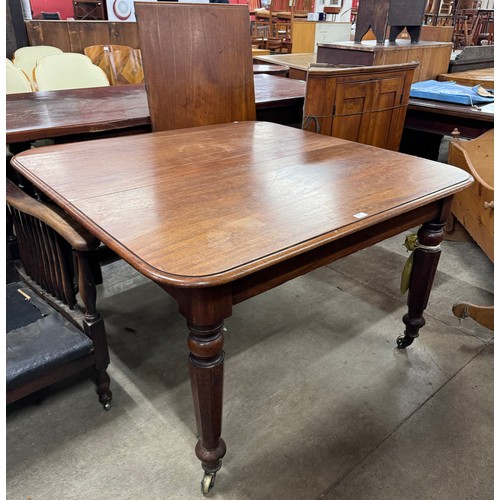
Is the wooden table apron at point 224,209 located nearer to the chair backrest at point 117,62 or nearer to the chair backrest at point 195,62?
the chair backrest at point 195,62

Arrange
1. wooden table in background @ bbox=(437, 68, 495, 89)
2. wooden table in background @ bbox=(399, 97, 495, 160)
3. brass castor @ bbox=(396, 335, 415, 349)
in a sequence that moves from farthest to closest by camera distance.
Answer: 1. wooden table in background @ bbox=(437, 68, 495, 89)
2. wooden table in background @ bbox=(399, 97, 495, 160)
3. brass castor @ bbox=(396, 335, 415, 349)

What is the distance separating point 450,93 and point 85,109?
6.78ft

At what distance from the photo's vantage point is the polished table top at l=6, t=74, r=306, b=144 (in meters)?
1.64

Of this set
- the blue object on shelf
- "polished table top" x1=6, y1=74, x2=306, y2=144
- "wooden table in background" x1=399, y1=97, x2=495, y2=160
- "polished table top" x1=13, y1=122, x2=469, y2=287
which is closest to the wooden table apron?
"polished table top" x1=13, y1=122, x2=469, y2=287

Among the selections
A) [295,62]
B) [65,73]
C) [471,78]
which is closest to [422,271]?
[471,78]

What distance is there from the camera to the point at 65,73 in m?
2.86

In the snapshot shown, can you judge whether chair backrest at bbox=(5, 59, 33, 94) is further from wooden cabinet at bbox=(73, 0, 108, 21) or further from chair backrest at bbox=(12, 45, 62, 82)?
wooden cabinet at bbox=(73, 0, 108, 21)

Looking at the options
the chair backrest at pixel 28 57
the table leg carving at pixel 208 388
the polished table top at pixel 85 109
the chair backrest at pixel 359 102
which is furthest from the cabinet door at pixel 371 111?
the chair backrest at pixel 28 57

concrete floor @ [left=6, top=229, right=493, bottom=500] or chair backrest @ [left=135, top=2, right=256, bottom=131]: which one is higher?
chair backrest @ [left=135, top=2, right=256, bottom=131]

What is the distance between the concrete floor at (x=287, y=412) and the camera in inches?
50.9

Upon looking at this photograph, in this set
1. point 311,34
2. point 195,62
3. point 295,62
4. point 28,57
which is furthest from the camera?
point 311,34

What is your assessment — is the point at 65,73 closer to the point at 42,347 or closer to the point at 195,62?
the point at 195,62

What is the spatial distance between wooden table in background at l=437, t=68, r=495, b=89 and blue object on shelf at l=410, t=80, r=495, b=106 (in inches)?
8.3

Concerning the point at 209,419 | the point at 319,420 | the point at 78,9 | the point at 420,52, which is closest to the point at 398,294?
the point at 319,420
